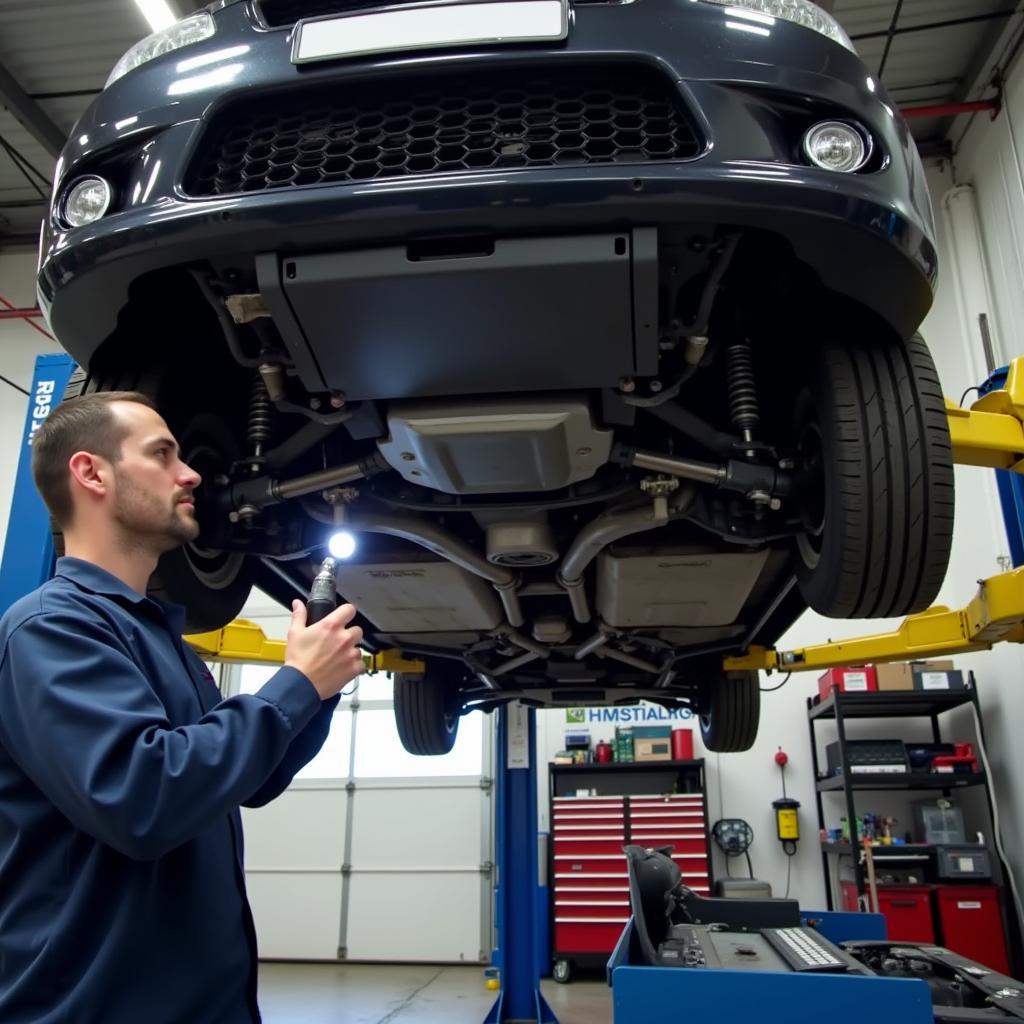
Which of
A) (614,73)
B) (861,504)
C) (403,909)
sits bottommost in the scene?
(403,909)

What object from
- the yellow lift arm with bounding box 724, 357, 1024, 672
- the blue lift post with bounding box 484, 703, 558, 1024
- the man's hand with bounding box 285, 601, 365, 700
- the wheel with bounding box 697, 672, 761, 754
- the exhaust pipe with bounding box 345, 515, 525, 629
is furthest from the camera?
the blue lift post with bounding box 484, 703, 558, 1024

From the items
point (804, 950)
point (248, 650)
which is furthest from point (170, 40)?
point (804, 950)

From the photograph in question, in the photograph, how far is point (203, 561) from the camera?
6.34ft

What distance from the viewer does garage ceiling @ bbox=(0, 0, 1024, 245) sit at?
6113mm

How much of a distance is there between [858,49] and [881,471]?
6434mm

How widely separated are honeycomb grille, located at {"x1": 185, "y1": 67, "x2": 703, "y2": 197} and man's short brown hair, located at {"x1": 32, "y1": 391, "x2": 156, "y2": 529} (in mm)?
375

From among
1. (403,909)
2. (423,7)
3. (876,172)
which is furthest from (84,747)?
(403,909)

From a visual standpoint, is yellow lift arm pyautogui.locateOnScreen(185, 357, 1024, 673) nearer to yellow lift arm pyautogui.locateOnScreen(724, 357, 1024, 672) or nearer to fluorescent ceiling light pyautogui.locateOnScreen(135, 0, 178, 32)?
yellow lift arm pyautogui.locateOnScreen(724, 357, 1024, 672)

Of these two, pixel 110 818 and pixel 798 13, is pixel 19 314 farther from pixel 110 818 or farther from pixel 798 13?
pixel 110 818

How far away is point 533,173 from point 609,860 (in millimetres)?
5958

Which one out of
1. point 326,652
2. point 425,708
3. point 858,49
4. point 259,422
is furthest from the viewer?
point 858,49

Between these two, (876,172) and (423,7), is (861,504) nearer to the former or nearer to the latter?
(876,172)

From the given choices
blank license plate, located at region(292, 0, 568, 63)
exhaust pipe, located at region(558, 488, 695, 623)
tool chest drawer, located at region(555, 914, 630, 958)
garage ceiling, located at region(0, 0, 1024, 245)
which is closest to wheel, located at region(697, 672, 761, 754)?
exhaust pipe, located at region(558, 488, 695, 623)

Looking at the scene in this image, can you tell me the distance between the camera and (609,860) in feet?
20.7
